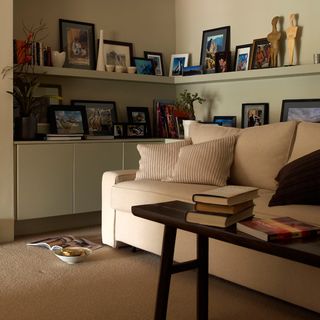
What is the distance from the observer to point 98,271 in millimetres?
3076

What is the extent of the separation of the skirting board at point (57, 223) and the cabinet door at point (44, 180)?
22 cm

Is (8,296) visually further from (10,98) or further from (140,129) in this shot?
(140,129)

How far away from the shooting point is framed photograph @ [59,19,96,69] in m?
4.38

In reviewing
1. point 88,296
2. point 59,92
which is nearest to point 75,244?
point 88,296

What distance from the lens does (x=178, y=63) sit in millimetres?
4953

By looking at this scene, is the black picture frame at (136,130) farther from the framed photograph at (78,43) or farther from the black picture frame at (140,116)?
the framed photograph at (78,43)

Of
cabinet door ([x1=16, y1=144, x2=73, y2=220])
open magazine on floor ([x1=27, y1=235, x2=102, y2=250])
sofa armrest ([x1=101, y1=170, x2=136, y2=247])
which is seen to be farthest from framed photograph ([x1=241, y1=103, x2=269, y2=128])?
open magazine on floor ([x1=27, y1=235, x2=102, y2=250])

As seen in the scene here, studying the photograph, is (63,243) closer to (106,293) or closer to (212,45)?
(106,293)

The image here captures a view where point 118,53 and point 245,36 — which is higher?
point 245,36

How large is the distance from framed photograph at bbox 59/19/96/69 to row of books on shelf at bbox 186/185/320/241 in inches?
110

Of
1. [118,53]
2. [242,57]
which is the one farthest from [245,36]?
[118,53]

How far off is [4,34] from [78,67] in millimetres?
899

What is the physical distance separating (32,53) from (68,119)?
0.60m

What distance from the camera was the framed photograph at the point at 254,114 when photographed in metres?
4.17
